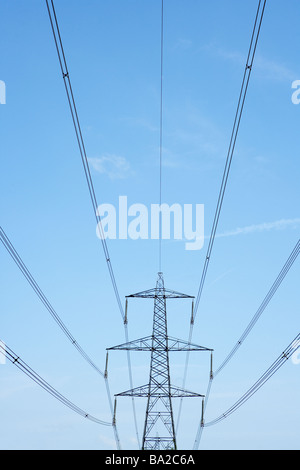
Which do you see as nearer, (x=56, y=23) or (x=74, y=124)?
(x=56, y=23)

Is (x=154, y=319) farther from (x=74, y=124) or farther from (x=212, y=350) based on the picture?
(x=74, y=124)

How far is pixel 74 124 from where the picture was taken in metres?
21.8
